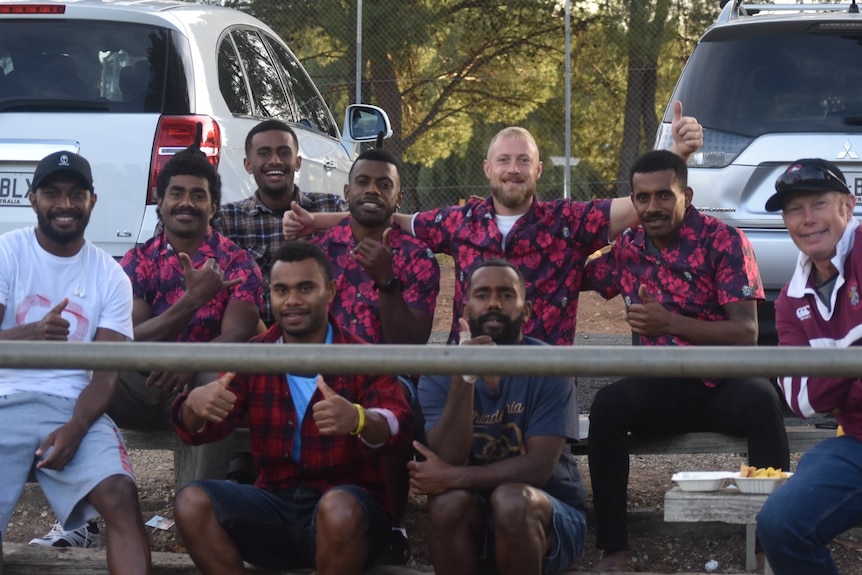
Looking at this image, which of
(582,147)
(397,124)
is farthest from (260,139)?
(582,147)

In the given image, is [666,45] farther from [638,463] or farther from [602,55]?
[638,463]

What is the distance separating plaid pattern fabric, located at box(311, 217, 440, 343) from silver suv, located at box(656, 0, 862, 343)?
66.7 inches

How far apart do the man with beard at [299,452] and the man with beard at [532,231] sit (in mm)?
850

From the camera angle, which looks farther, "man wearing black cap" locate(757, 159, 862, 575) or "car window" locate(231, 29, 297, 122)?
"car window" locate(231, 29, 297, 122)

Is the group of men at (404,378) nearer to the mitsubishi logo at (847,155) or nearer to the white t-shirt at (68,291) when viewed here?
the white t-shirt at (68,291)

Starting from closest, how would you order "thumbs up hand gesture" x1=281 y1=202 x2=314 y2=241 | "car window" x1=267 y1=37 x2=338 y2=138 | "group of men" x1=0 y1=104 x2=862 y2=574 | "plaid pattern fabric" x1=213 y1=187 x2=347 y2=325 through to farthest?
1. "group of men" x1=0 y1=104 x2=862 y2=574
2. "thumbs up hand gesture" x1=281 y1=202 x2=314 y2=241
3. "plaid pattern fabric" x1=213 y1=187 x2=347 y2=325
4. "car window" x1=267 y1=37 x2=338 y2=138

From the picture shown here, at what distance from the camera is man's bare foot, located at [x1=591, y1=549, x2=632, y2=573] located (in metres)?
4.61

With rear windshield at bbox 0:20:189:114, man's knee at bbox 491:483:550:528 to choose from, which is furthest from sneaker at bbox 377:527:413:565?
rear windshield at bbox 0:20:189:114

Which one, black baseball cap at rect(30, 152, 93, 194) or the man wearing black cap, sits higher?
black baseball cap at rect(30, 152, 93, 194)

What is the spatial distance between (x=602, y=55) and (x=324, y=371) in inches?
532

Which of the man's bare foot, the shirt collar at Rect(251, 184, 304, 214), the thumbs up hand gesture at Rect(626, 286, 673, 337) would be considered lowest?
the man's bare foot

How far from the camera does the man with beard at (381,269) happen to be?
4.92 m

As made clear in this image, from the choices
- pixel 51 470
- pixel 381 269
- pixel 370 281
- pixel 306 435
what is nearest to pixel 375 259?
pixel 381 269

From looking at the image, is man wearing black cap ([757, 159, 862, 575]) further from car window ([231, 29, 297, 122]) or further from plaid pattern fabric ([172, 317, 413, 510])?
car window ([231, 29, 297, 122])
